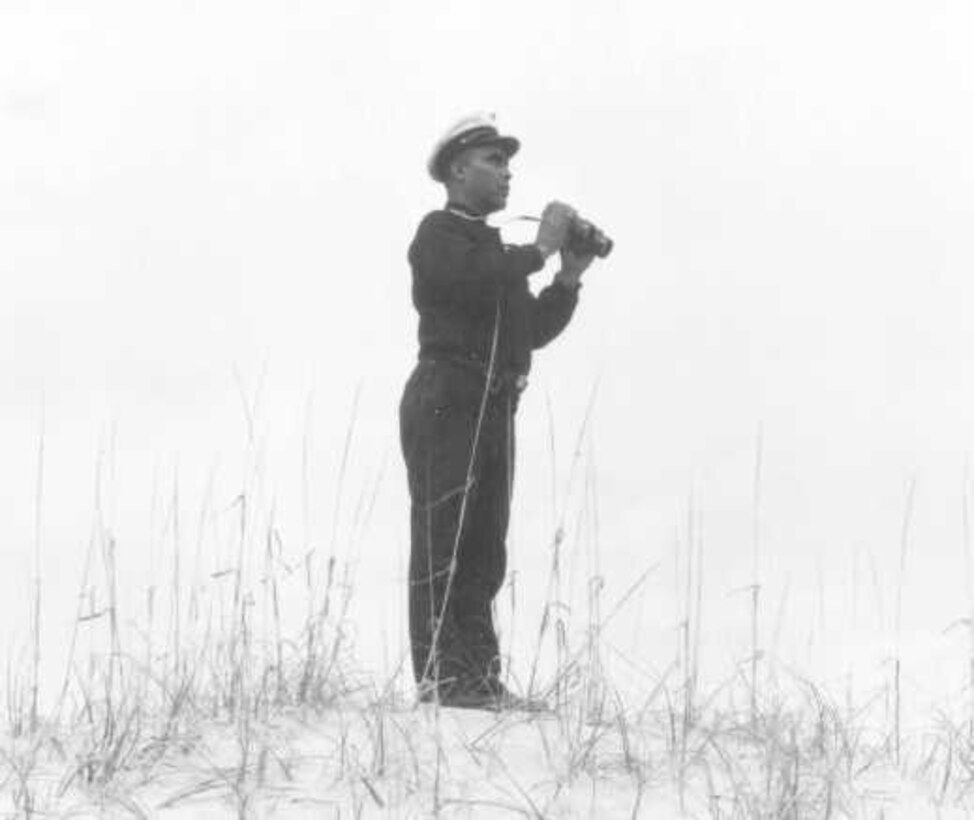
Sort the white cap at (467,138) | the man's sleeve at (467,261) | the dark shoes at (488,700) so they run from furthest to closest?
the white cap at (467,138)
the man's sleeve at (467,261)
the dark shoes at (488,700)

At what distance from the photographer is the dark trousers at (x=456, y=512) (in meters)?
4.66

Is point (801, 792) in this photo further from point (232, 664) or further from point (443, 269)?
point (443, 269)

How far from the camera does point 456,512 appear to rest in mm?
4691

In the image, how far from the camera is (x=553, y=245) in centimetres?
469

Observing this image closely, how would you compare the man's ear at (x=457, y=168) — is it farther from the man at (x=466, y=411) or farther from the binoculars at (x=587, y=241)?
the binoculars at (x=587, y=241)

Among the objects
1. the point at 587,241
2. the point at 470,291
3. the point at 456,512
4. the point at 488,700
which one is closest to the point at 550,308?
the point at 587,241

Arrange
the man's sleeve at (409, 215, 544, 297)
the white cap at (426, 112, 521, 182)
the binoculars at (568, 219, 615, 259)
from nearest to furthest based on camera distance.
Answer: the man's sleeve at (409, 215, 544, 297)
the binoculars at (568, 219, 615, 259)
the white cap at (426, 112, 521, 182)

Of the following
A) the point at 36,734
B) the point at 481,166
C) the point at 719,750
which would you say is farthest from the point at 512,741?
the point at 481,166

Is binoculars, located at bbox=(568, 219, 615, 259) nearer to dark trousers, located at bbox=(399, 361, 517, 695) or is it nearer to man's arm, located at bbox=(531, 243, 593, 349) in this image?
man's arm, located at bbox=(531, 243, 593, 349)

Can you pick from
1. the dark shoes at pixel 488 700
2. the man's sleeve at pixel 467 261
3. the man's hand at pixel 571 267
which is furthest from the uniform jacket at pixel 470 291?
the dark shoes at pixel 488 700

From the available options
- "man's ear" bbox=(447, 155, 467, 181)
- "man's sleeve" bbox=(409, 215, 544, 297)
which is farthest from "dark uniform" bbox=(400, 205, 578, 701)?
"man's ear" bbox=(447, 155, 467, 181)

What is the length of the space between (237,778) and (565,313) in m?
1.85

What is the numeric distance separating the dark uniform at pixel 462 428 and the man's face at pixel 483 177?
0.28 ft

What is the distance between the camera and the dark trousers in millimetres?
4664
